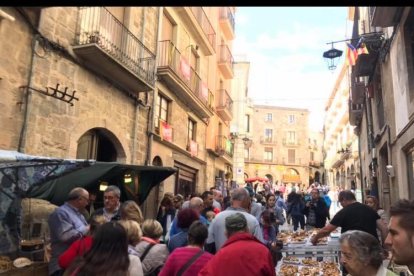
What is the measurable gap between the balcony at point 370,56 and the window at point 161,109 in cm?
637

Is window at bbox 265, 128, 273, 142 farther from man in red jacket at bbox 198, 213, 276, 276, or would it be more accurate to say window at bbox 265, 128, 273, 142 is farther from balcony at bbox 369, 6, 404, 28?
balcony at bbox 369, 6, 404, 28

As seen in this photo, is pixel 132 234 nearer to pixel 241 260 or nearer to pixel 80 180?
pixel 241 260

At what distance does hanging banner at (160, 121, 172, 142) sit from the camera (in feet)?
42.2

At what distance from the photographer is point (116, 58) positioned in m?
8.92

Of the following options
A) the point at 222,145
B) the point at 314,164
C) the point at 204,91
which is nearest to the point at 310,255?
the point at 204,91

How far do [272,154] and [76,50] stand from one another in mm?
53942

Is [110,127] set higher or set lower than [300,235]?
higher

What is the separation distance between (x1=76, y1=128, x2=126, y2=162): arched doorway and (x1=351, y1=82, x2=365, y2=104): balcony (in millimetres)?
10004

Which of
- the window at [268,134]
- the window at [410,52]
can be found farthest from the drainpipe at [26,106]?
the window at [268,134]

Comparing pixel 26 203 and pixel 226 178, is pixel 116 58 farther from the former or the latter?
pixel 226 178
